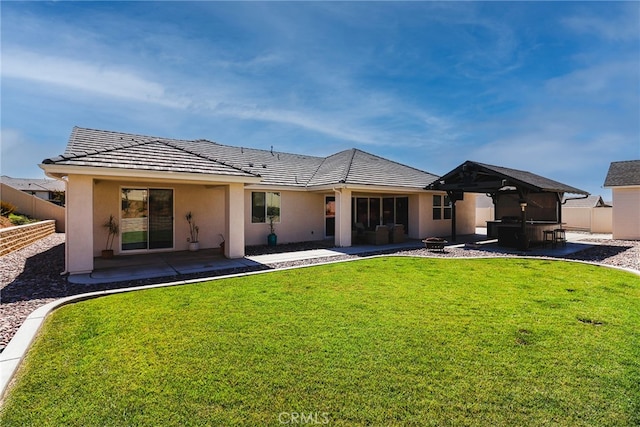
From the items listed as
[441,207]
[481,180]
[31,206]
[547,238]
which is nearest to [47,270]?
[31,206]

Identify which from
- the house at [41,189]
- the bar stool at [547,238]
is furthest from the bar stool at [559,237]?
the house at [41,189]

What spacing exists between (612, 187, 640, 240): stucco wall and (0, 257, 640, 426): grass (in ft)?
54.7

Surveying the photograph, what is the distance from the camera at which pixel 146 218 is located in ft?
41.9

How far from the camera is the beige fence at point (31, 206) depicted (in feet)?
68.8

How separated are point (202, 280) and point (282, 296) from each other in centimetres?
276

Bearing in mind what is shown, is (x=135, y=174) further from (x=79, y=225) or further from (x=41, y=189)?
(x=41, y=189)

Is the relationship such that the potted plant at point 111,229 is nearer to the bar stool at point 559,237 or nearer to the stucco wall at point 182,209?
the stucco wall at point 182,209

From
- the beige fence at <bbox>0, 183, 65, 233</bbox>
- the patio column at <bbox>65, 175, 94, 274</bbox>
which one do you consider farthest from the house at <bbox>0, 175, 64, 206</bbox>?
the patio column at <bbox>65, 175, 94, 274</bbox>

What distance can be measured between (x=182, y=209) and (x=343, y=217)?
7171 millimetres

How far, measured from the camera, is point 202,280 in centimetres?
816

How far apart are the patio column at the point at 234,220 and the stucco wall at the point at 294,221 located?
3428 millimetres

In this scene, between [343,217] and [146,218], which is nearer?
[146,218]

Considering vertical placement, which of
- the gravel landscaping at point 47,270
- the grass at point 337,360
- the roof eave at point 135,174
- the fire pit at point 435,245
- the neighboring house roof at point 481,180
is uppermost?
the neighboring house roof at point 481,180

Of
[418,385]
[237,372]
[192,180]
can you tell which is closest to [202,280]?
[192,180]
